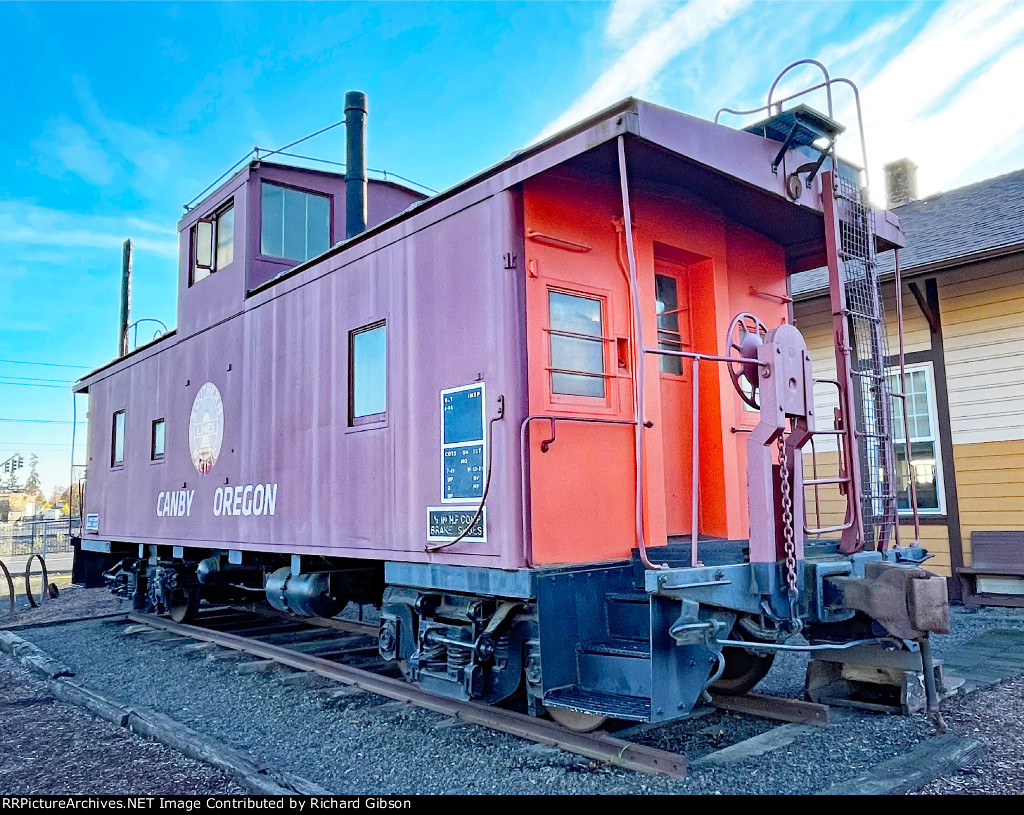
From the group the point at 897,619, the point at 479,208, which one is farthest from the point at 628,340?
the point at 897,619

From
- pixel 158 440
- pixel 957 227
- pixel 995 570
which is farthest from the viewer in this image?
pixel 957 227

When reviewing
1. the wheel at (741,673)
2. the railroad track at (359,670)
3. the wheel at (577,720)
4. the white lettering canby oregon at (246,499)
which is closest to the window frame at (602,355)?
the wheel at (577,720)

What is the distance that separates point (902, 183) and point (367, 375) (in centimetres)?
1097

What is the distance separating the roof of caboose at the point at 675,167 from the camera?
3939 mm

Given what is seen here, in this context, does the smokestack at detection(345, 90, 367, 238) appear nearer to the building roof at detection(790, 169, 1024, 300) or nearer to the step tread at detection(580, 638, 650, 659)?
the building roof at detection(790, 169, 1024, 300)

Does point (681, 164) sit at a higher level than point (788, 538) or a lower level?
higher

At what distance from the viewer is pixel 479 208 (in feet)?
15.3

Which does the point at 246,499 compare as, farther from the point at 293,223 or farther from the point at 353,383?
the point at 293,223

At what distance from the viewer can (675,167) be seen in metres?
4.60

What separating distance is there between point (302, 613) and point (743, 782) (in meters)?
3.90

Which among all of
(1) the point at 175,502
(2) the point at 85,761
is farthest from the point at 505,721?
(1) the point at 175,502

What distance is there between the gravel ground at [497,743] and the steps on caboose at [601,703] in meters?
0.30

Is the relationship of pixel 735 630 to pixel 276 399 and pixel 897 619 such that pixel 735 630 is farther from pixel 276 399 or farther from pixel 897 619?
pixel 276 399

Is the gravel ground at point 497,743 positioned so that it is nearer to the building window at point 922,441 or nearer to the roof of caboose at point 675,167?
the roof of caboose at point 675,167
